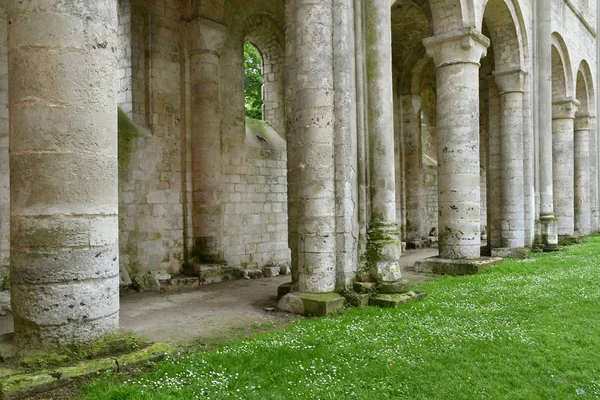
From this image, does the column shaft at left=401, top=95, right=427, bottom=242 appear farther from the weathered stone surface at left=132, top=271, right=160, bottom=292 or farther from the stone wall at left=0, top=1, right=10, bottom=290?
the stone wall at left=0, top=1, right=10, bottom=290

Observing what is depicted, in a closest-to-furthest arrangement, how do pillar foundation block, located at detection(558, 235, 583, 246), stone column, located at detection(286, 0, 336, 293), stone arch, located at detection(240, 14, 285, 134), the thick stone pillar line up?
stone column, located at detection(286, 0, 336, 293) → the thick stone pillar → stone arch, located at detection(240, 14, 285, 134) → pillar foundation block, located at detection(558, 235, 583, 246)

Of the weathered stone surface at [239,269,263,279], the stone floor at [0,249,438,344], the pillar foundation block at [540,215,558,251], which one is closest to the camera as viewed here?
the stone floor at [0,249,438,344]

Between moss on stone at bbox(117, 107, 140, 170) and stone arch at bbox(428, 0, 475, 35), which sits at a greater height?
stone arch at bbox(428, 0, 475, 35)

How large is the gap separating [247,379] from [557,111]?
58.3 ft

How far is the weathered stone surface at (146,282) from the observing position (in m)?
9.41

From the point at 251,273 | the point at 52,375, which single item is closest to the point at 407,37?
the point at 251,273

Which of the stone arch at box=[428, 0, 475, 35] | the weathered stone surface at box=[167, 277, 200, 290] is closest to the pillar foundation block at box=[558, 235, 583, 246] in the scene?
the stone arch at box=[428, 0, 475, 35]

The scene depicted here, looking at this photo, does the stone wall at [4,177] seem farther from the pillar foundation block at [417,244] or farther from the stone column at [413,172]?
the stone column at [413,172]

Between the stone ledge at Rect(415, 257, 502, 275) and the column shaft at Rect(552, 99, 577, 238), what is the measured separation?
8.63 m

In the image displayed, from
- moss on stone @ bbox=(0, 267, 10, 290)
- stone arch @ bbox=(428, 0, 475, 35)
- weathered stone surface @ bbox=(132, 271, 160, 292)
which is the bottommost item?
weathered stone surface @ bbox=(132, 271, 160, 292)

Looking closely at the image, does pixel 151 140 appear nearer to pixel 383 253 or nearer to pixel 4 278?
pixel 4 278

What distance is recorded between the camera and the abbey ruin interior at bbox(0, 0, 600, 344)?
405 cm

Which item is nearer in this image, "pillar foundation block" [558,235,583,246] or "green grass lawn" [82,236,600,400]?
"green grass lawn" [82,236,600,400]

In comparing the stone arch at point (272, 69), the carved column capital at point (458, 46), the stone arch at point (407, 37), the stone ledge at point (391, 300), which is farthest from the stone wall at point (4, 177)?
the stone arch at point (407, 37)
